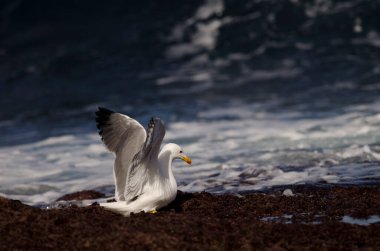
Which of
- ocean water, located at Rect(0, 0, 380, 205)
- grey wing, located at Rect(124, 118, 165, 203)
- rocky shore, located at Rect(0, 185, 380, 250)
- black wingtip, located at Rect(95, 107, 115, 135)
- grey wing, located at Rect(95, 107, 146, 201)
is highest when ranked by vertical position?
ocean water, located at Rect(0, 0, 380, 205)

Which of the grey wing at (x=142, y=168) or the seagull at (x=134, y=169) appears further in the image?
the seagull at (x=134, y=169)

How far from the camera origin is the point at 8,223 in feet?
19.8

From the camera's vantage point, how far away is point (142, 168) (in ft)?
23.2

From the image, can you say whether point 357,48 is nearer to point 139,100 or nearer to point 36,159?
point 139,100

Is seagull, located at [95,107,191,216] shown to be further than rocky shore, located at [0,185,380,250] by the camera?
Yes

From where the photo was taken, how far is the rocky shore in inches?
219

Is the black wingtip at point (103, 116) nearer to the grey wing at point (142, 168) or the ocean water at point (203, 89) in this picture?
the grey wing at point (142, 168)

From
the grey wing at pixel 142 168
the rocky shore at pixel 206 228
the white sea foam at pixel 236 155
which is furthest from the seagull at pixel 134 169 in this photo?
the white sea foam at pixel 236 155

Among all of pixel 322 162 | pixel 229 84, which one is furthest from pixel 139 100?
pixel 322 162

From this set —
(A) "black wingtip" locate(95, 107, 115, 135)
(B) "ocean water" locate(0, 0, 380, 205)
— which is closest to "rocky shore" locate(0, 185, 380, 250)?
(A) "black wingtip" locate(95, 107, 115, 135)

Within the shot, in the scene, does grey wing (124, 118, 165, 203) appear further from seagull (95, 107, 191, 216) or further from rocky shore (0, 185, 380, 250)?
rocky shore (0, 185, 380, 250)

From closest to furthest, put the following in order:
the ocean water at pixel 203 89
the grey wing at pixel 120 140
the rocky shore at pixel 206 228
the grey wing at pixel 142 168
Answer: the rocky shore at pixel 206 228 → the grey wing at pixel 142 168 → the grey wing at pixel 120 140 → the ocean water at pixel 203 89

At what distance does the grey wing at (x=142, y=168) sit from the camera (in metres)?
6.73

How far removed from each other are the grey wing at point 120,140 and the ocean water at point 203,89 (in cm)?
162
